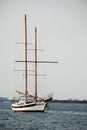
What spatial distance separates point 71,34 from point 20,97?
3.71m

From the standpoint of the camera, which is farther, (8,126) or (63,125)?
(63,125)

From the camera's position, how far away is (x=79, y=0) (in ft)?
53.1

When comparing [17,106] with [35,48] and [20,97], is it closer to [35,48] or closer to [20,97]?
[20,97]

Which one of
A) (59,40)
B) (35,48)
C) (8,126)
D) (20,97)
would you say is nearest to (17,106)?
(20,97)

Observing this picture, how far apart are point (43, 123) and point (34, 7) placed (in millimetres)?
2941

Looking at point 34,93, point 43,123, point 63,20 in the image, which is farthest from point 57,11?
point 34,93

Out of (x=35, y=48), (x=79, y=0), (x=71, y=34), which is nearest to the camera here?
(x=79, y=0)

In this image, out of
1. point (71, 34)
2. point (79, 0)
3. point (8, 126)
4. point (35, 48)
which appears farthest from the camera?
point (35, 48)

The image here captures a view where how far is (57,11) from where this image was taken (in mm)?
16703

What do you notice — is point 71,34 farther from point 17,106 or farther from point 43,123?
point 17,106

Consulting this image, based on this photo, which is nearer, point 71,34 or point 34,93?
point 71,34

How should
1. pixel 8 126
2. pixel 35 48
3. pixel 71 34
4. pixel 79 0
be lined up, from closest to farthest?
pixel 8 126, pixel 79 0, pixel 71 34, pixel 35 48

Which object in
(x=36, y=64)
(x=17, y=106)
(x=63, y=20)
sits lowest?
(x=17, y=106)

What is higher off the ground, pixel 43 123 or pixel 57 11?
pixel 57 11
